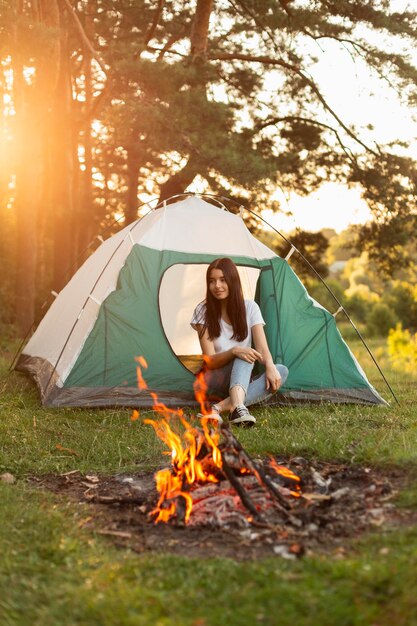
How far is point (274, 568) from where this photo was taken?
2.85 metres

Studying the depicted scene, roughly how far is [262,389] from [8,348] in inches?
269

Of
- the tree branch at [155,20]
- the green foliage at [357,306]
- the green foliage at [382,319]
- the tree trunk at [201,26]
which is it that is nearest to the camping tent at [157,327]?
the tree trunk at [201,26]

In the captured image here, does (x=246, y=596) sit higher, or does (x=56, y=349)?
(x=56, y=349)

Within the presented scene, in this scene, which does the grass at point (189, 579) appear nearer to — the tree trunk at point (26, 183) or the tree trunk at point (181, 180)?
the tree trunk at point (181, 180)

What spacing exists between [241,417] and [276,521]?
2091 millimetres

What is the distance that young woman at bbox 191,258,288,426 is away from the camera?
587 cm

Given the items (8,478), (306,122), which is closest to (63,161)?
(306,122)

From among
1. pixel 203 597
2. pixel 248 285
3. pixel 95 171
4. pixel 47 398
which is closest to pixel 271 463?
pixel 203 597

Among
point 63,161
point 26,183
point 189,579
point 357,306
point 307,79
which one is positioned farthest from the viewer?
point 357,306

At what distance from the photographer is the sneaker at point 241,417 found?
5.42m

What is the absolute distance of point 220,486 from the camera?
3.68 m

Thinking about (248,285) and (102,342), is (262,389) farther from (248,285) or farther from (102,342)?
(248,285)

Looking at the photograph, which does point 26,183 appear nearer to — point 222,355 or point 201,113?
point 201,113

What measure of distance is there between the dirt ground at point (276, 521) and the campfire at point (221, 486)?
0.8 inches
